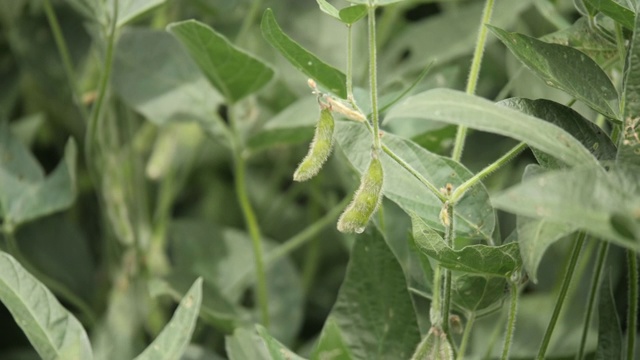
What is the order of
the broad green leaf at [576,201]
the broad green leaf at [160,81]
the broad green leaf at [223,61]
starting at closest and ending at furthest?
the broad green leaf at [576,201], the broad green leaf at [223,61], the broad green leaf at [160,81]

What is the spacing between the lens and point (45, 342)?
0.41 meters

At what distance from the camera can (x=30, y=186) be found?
61 cm

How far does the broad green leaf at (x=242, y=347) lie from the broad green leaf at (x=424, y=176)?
110 mm

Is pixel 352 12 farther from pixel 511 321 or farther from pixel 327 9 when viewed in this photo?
pixel 511 321

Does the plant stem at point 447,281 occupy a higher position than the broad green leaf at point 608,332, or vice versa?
the plant stem at point 447,281

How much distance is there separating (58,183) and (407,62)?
35 cm

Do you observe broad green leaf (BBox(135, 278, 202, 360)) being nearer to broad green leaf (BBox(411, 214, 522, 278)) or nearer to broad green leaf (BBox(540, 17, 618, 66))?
broad green leaf (BBox(411, 214, 522, 278))

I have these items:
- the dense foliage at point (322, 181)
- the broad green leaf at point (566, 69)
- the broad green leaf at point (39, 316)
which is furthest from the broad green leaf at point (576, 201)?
the broad green leaf at point (39, 316)

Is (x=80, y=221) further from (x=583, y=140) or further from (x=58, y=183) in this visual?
(x=583, y=140)

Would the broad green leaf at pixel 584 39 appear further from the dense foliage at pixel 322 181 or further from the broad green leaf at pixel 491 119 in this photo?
the broad green leaf at pixel 491 119

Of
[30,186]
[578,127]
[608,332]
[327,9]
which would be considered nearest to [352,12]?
[327,9]

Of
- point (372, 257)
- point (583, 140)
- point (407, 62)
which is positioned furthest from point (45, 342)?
point (407, 62)

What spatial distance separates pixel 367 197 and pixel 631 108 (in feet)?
0.40

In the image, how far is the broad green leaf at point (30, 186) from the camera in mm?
594
